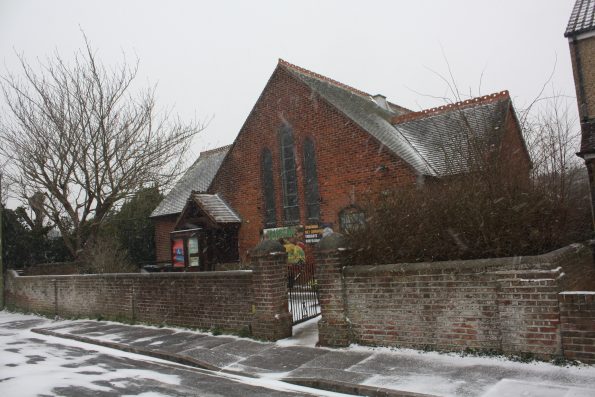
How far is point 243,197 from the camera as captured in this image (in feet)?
61.6

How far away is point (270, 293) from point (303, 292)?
2.58m

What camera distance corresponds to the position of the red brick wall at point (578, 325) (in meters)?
5.65

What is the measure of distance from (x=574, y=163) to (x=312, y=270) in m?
7.51

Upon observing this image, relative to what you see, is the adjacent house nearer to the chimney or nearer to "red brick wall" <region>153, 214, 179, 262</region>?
the chimney

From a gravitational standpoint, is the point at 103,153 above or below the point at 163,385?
above

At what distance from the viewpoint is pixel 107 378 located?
700 centimetres

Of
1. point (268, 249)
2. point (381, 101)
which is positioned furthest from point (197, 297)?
point (381, 101)

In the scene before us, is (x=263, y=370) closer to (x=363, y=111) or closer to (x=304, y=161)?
(x=304, y=161)

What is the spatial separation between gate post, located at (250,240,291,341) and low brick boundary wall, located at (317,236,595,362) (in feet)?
3.37

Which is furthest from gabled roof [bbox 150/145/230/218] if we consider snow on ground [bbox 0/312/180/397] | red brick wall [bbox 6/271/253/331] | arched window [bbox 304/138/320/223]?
snow on ground [bbox 0/312/180/397]

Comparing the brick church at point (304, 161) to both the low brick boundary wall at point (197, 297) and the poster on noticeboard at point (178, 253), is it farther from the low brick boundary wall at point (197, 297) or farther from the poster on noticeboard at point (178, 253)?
the low brick boundary wall at point (197, 297)

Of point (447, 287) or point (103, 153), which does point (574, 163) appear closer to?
point (447, 287)

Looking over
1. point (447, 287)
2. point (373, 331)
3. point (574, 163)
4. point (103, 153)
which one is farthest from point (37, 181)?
point (574, 163)

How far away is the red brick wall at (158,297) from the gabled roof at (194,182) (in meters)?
7.79
